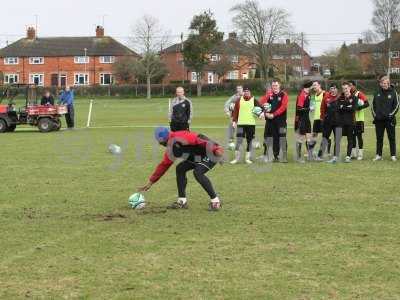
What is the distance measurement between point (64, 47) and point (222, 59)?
25125 millimetres

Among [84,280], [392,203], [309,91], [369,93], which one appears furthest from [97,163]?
[369,93]

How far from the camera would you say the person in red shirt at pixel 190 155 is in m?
8.56

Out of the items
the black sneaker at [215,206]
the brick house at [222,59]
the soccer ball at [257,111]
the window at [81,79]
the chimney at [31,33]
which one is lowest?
the black sneaker at [215,206]

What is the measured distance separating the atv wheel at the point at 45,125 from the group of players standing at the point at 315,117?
1296cm

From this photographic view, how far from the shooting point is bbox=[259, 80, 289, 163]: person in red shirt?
14.3 m

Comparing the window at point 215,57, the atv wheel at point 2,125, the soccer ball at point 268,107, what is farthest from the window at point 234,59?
the soccer ball at point 268,107

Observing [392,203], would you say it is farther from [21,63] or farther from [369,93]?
[21,63]

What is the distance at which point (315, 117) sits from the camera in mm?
15055

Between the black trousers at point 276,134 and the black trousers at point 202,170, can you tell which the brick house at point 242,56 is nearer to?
the black trousers at point 276,134

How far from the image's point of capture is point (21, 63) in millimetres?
94000

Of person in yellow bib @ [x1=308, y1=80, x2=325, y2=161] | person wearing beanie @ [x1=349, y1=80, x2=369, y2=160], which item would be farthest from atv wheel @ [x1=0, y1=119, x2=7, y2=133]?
person wearing beanie @ [x1=349, y1=80, x2=369, y2=160]

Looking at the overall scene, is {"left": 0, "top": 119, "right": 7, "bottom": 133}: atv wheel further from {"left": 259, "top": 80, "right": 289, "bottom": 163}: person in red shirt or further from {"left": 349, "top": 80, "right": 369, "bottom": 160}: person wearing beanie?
{"left": 349, "top": 80, "right": 369, "bottom": 160}: person wearing beanie

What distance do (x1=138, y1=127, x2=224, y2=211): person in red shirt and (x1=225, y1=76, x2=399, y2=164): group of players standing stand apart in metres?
5.44

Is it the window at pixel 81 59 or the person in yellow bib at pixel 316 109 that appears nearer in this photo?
the person in yellow bib at pixel 316 109
